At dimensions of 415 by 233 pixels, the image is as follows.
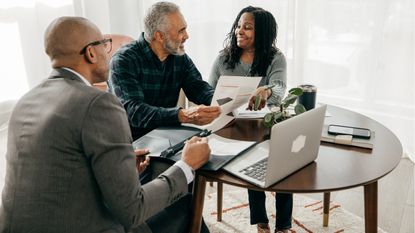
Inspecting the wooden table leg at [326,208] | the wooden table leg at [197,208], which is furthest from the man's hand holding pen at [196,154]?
the wooden table leg at [326,208]

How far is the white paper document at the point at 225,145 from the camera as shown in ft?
4.21

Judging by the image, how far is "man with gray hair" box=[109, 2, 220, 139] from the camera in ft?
5.40

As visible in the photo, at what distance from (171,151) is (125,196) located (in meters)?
0.36

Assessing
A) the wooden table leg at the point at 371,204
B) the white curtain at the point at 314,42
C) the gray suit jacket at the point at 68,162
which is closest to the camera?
the gray suit jacket at the point at 68,162

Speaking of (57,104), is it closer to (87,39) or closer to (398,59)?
(87,39)

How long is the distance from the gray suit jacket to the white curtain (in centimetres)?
196

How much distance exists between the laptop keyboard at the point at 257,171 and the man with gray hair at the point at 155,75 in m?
0.42

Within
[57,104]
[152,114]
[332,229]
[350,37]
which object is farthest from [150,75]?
[350,37]

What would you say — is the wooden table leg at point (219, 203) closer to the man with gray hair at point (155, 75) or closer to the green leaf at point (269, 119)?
the man with gray hair at point (155, 75)

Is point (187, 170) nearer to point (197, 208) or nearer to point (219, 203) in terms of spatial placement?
point (197, 208)

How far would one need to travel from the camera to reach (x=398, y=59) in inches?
101

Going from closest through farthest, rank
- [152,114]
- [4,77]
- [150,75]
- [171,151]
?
[171,151] < [152,114] < [150,75] < [4,77]

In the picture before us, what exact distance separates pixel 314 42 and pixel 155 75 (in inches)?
59.3

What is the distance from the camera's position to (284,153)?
41.7 inches
